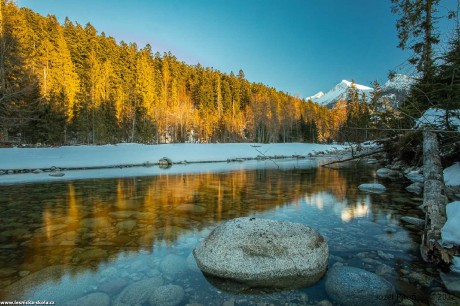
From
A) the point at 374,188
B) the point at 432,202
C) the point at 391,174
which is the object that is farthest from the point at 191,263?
the point at 391,174

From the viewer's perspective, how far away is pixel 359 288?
2459 mm

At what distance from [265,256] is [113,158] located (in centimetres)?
1880

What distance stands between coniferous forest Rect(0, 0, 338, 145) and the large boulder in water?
501 inches

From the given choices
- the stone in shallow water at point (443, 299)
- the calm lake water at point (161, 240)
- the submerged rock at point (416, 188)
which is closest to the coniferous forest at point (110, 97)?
the calm lake water at point (161, 240)

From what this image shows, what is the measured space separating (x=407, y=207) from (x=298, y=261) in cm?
453

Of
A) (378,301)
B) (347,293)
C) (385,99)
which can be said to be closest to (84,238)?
(347,293)

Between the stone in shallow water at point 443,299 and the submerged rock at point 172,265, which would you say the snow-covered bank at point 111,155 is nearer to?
the submerged rock at point 172,265

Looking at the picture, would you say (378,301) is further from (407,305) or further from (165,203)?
(165,203)

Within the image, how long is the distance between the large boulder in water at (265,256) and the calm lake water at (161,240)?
0.18 meters

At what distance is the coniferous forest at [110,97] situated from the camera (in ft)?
63.9

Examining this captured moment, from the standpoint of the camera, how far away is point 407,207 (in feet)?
19.0

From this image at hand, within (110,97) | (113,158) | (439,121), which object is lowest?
(113,158)

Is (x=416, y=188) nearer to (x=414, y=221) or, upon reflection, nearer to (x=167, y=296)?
(x=414, y=221)

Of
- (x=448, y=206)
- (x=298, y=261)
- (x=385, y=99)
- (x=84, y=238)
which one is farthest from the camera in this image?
(x=385, y=99)
